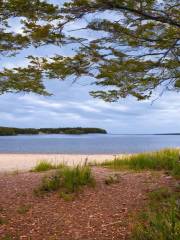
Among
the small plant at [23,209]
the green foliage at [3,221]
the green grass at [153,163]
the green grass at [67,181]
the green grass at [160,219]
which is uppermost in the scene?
the green grass at [153,163]

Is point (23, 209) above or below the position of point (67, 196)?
below

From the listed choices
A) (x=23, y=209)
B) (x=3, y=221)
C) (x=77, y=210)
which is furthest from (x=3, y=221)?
(x=77, y=210)

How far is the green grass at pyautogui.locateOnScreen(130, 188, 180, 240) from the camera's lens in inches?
236

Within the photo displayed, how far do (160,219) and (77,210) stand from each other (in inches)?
91.6

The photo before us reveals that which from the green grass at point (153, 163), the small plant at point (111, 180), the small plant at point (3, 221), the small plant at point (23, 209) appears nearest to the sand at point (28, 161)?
the green grass at point (153, 163)

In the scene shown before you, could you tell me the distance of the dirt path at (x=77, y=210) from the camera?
781 centimetres

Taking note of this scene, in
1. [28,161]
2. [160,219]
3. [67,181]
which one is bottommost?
[160,219]

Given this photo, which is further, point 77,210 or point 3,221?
point 77,210

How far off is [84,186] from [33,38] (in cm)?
322

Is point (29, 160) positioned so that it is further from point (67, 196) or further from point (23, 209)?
point (23, 209)

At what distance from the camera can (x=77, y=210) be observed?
8734 mm

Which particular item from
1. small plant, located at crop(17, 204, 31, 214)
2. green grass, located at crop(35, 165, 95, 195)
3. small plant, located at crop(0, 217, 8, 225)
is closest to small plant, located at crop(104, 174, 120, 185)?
green grass, located at crop(35, 165, 95, 195)

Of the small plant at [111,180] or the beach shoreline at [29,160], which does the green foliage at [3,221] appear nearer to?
the small plant at [111,180]

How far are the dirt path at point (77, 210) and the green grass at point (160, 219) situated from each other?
284mm
